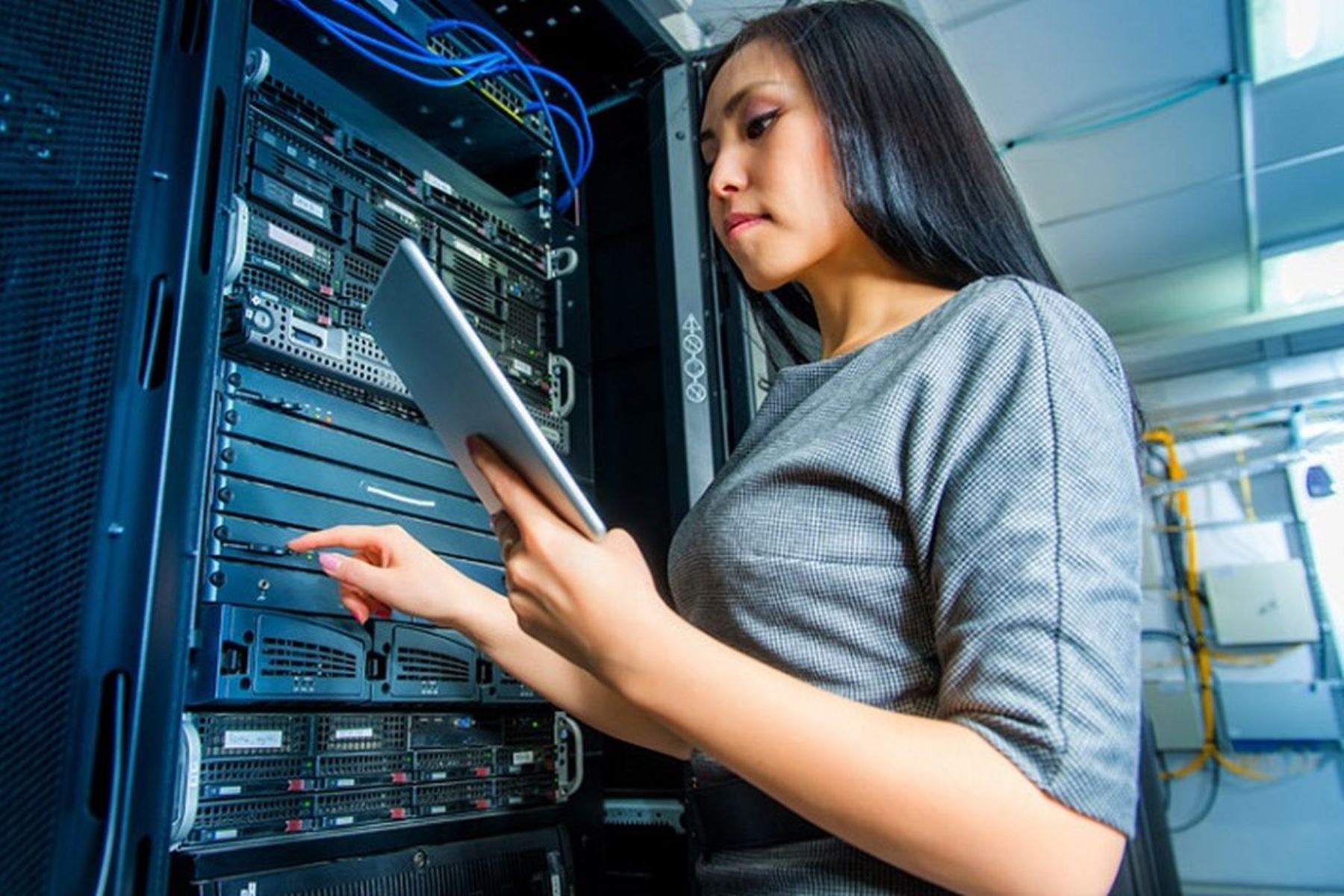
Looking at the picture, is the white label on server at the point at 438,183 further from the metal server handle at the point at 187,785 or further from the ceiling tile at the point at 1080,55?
the ceiling tile at the point at 1080,55

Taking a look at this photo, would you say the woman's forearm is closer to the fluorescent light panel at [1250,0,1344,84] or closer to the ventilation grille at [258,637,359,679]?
the ventilation grille at [258,637,359,679]

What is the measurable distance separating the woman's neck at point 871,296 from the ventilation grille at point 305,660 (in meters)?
0.53

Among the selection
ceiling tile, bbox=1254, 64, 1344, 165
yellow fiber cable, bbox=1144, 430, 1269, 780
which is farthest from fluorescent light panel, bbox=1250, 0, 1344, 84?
yellow fiber cable, bbox=1144, 430, 1269, 780

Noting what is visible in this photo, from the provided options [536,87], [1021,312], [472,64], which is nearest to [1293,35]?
[536,87]

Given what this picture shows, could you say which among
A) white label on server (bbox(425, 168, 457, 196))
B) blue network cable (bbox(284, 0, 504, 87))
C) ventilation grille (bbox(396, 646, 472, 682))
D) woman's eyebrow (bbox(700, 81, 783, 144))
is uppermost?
blue network cable (bbox(284, 0, 504, 87))

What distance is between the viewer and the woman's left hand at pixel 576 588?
0.45 m

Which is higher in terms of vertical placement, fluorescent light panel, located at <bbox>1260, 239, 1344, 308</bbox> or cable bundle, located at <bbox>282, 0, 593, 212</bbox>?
fluorescent light panel, located at <bbox>1260, 239, 1344, 308</bbox>

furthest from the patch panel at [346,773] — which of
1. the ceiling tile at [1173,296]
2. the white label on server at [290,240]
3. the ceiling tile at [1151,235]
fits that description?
the ceiling tile at [1173,296]

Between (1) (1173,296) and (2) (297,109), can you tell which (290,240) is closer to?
(2) (297,109)

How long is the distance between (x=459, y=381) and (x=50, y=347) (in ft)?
0.77

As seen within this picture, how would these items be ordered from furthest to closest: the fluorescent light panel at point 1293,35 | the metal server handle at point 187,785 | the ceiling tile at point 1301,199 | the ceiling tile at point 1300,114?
the ceiling tile at point 1301,199 < the ceiling tile at point 1300,114 < the fluorescent light panel at point 1293,35 < the metal server handle at point 187,785

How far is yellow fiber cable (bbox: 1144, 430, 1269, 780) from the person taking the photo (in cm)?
402

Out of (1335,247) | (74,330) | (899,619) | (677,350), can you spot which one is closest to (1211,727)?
(1335,247)

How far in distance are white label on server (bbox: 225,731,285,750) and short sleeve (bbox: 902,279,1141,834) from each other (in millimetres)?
555
